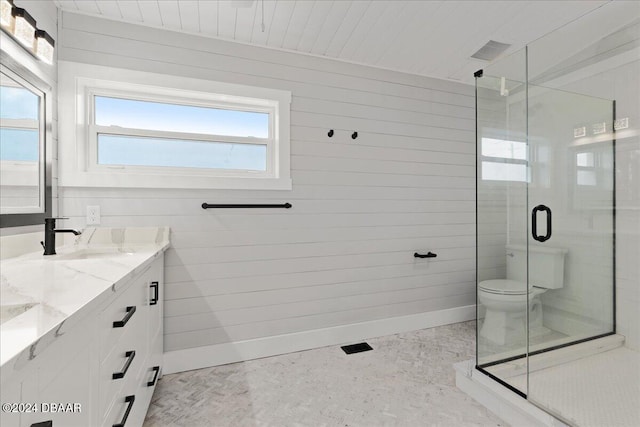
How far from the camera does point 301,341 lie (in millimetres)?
2475

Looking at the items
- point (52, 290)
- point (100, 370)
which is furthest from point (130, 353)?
point (52, 290)

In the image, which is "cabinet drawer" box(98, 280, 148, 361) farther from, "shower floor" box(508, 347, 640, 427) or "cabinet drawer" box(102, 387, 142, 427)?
"shower floor" box(508, 347, 640, 427)

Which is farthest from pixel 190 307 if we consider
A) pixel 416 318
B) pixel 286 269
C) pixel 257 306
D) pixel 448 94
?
pixel 448 94

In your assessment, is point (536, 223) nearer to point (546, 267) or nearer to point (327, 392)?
point (546, 267)

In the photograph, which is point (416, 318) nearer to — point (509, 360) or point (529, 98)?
point (509, 360)

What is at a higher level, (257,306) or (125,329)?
(125,329)

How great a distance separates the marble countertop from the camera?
54 cm

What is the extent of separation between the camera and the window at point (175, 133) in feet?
6.57

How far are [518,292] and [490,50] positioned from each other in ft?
6.21

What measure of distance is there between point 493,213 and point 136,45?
274 centimetres

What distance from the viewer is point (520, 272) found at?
2.16 meters

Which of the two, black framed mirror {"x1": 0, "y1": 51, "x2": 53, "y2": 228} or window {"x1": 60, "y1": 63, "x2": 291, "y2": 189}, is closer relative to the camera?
black framed mirror {"x1": 0, "y1": 51, "x2": 53, "y2": 228}

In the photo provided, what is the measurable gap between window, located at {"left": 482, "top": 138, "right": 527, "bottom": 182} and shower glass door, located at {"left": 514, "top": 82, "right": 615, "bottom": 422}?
70 mm

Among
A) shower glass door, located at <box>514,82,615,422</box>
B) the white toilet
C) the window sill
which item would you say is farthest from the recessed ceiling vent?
the window sill
